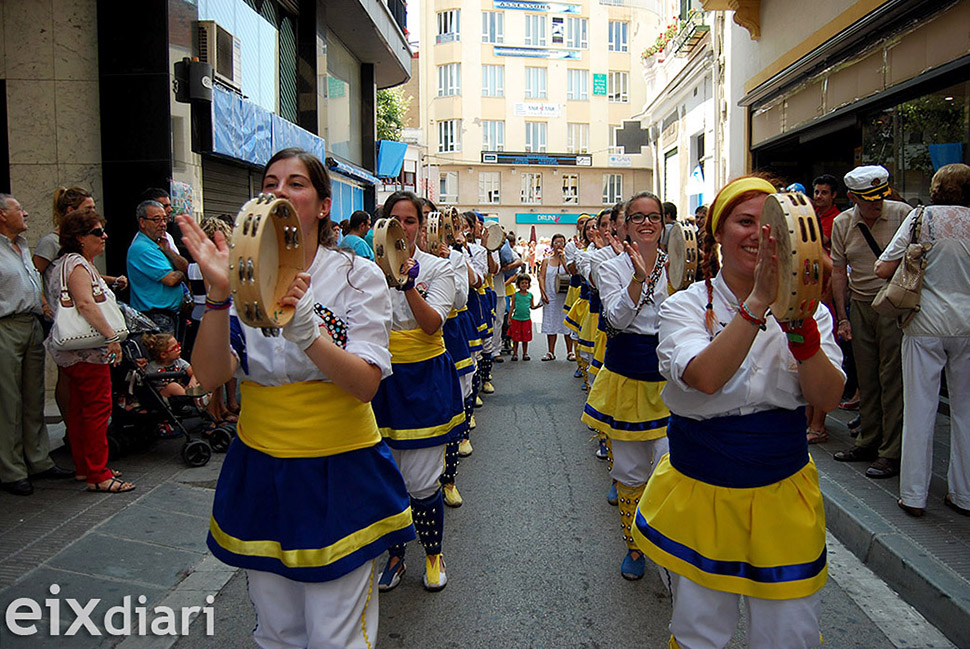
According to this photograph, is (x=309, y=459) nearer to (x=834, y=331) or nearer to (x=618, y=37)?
(x=834, y=331)

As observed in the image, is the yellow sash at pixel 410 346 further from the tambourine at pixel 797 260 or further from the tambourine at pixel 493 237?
the tambourine at pixel 493 237

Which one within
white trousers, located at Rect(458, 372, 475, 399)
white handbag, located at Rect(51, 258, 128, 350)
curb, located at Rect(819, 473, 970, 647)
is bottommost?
curb, located at Rect(819, 473, 970, 647)

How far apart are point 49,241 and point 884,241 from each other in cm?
653

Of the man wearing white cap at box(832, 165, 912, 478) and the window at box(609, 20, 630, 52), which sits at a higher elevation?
the window at box(609, 20, 630, 52)

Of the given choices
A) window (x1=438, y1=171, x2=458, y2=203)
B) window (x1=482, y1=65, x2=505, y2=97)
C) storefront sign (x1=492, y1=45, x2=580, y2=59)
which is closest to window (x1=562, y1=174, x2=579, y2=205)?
window (x1=482, y1=65, x2=505, y2=97)

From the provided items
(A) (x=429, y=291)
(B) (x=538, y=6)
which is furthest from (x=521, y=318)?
(B) (x=538, y=6)

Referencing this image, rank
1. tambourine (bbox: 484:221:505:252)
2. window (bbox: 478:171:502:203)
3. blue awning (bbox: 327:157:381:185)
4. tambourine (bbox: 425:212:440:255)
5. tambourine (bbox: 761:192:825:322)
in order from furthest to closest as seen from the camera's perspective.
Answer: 1. window (bbox: 478:171:502:203)
2. blue awning (bbox: 327:157:381:185)
3. tambourine (bbox: 484:221:505:252)
4. tambourine (bbox: 425:212:440:255)
5. tambourine (bbox: 761:192:825:322)

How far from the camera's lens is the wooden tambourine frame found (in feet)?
12.8

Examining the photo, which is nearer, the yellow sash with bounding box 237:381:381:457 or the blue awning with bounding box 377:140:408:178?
the yellow sash with bounding box 237:381:381:457

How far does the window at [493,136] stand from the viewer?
5075 cm

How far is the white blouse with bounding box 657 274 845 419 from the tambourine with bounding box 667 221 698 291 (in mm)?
1080

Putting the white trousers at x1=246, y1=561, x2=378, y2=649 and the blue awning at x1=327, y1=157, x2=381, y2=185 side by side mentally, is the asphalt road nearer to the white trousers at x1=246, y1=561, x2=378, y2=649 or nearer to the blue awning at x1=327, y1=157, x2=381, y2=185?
the white trousers at x1=246, y1=561, x2=378, y2=649

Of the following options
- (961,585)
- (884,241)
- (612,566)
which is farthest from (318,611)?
(884,241)

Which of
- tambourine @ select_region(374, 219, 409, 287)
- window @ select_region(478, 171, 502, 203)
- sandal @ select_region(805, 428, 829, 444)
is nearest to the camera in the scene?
tambourine @ select_region(374, 219, 409, 287)
